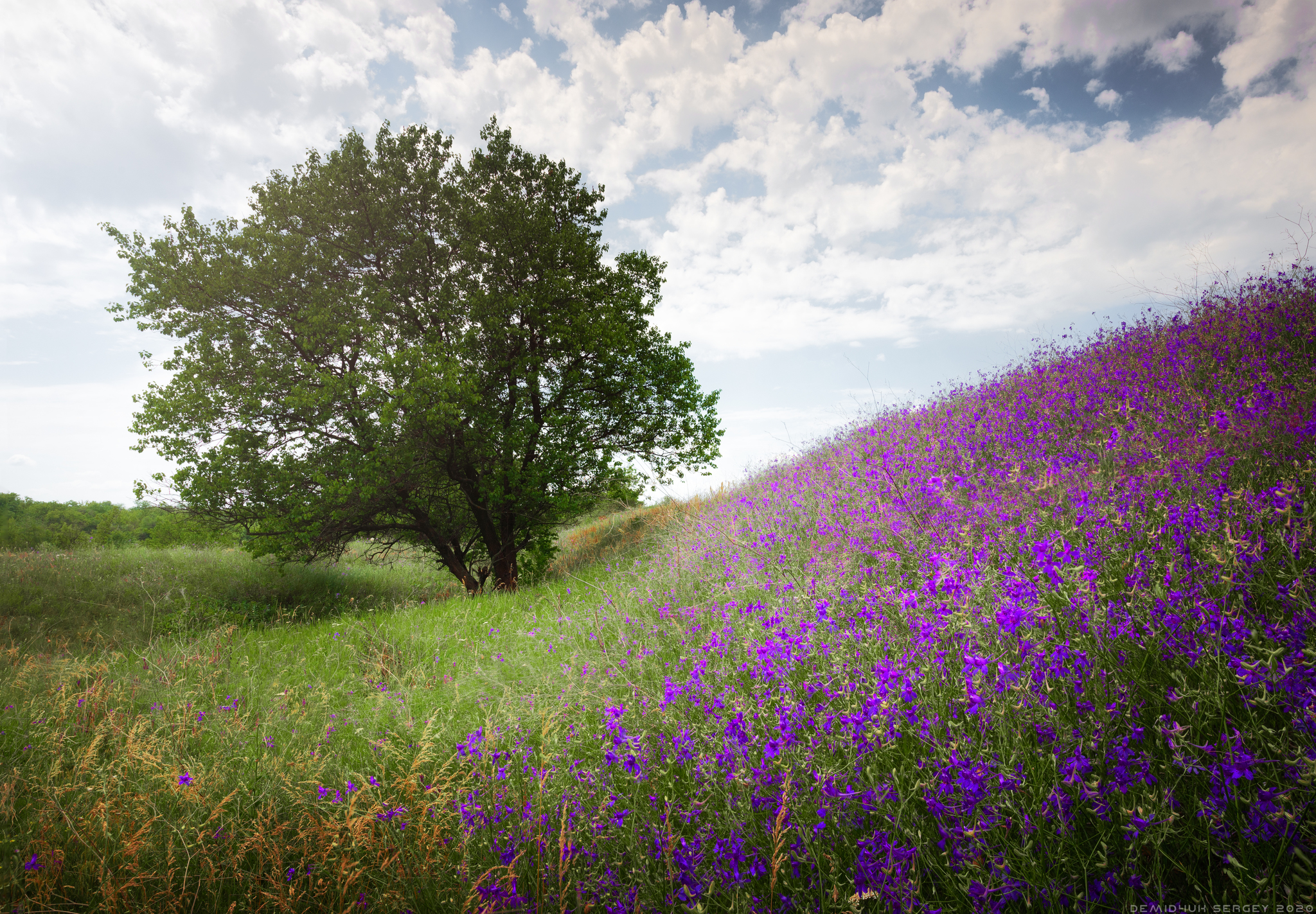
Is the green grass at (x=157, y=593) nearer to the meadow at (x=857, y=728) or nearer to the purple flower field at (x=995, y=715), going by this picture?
the meadow at (x=857, y=728)

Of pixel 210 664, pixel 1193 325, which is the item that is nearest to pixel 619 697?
pixel 210 664

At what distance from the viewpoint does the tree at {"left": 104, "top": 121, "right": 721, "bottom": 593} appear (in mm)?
9500

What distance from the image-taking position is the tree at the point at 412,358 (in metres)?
9.50

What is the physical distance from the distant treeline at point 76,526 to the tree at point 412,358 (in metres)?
5.70

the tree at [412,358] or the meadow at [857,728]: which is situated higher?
the tree at [412,358]

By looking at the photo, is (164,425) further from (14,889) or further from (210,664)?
(14,889)

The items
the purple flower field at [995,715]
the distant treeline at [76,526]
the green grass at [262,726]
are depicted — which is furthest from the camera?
the distant treeline at [76,526]

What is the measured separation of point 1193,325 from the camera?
6.10 meters

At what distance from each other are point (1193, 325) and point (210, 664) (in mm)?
12539

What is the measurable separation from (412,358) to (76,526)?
71.9 feet

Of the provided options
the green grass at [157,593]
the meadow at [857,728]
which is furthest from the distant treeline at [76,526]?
the meadow at [857,728]

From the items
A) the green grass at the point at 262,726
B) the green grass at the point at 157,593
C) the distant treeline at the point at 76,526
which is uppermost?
the distant treeline at the point at 76,526

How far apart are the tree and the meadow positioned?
498cm

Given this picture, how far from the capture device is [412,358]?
9312mm
